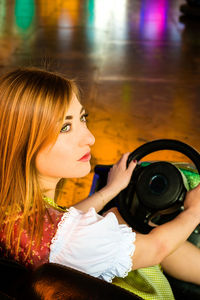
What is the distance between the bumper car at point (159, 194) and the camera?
1394 millimetres

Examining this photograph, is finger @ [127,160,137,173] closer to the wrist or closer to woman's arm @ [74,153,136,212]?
woman's arm @ [74,153,136,212]

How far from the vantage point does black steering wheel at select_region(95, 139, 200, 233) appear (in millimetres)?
1391

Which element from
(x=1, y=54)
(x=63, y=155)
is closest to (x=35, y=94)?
(x=63, y=155)

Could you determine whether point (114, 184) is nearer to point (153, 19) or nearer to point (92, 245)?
point (92, 245)

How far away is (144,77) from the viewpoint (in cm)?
487

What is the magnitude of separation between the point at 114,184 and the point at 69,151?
1.12 feet

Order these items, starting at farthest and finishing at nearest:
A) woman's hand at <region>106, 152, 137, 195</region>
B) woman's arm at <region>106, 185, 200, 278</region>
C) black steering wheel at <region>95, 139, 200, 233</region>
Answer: woman's hand at <region>106, 152, 137, 195</region> → black steering wheel at <region>95, 139, 200, 233</region> → woman's arm at <region>106, 185, 200, 278</region>

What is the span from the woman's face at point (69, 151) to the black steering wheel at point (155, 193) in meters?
0.25

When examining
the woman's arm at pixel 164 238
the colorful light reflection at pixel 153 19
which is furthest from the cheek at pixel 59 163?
the colorful light reflection at pixel 153 19

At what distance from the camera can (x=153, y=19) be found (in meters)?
8.08

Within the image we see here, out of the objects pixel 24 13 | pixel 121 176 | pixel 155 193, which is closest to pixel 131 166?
pixel 121 176

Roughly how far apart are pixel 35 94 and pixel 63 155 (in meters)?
0.19

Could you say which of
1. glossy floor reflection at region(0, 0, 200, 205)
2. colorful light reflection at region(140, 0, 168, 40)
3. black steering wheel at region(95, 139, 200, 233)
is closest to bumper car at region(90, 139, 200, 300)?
black steering wheel at region(95, 139, 200, 233)

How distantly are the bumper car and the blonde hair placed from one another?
38 centimetres
